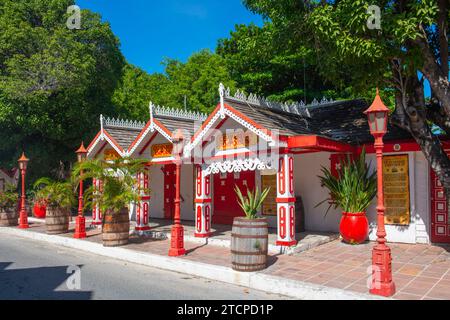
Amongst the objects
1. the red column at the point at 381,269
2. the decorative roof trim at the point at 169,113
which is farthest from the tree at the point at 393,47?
the decorative roof trim at the point at 169,113

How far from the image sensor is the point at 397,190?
408 inches

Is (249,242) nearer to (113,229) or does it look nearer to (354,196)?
(354,196)

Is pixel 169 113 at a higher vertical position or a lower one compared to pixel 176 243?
higher

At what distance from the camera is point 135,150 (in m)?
13.3

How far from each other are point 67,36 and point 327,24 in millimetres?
14994

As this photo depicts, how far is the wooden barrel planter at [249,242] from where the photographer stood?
289 inches

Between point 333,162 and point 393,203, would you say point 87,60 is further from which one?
point 393,203

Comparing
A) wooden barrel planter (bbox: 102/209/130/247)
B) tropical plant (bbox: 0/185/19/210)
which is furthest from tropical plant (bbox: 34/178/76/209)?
tropical plant (bbox: 0/185/19/210)

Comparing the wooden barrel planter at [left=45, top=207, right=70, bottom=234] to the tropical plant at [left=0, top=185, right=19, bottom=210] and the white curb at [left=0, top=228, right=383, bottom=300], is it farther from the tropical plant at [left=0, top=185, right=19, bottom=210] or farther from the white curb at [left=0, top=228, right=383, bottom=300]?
the tropical plant at [left=0, top=185, right=19, bottom=210]

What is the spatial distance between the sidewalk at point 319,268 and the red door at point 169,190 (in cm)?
507

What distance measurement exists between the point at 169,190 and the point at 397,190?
9408mm

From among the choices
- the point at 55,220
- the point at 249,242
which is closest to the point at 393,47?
the point at 249,242

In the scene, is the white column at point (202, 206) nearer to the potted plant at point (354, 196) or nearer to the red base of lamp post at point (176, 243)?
the red base of lamp post at point (176, 243)
